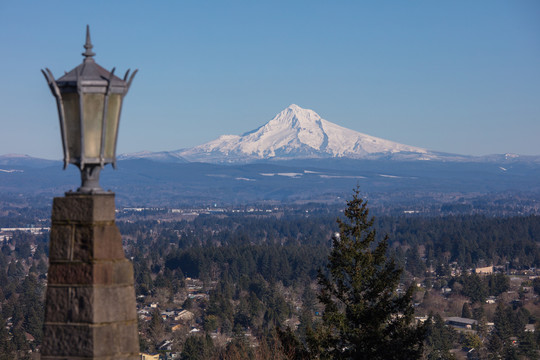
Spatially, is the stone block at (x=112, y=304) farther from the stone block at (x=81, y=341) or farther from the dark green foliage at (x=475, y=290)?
the dark green foliage at (x=475, y=290)

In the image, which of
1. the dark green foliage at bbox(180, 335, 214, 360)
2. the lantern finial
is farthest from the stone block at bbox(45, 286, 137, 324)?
the dark green foliage at bbox(180, 335, 214, 360)

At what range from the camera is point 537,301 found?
8531 cm

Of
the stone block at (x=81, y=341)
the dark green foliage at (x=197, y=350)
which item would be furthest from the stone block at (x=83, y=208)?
the dark green foliage at (x=197, y=350)

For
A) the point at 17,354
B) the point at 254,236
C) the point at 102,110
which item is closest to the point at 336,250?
the point at 102,110

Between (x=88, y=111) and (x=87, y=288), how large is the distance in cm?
128

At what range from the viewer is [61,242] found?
6090mm

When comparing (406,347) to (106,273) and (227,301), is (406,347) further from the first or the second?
(227,301)

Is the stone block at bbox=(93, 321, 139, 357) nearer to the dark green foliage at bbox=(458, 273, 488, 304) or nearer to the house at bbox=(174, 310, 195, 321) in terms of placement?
the house at bbox=(174, 310, 195, 321)

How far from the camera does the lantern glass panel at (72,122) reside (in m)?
6.18

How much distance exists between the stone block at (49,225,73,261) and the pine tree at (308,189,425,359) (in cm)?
1330

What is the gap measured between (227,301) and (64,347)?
74.5 metres

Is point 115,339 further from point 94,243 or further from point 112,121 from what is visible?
point 112,121

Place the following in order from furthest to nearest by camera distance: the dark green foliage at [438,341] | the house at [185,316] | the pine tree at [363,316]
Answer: the house at [185,316] < the dark green foliage at [438,341] < the pine tree at [363,316]

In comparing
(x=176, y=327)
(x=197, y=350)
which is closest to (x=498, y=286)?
(x=176, y=327)
